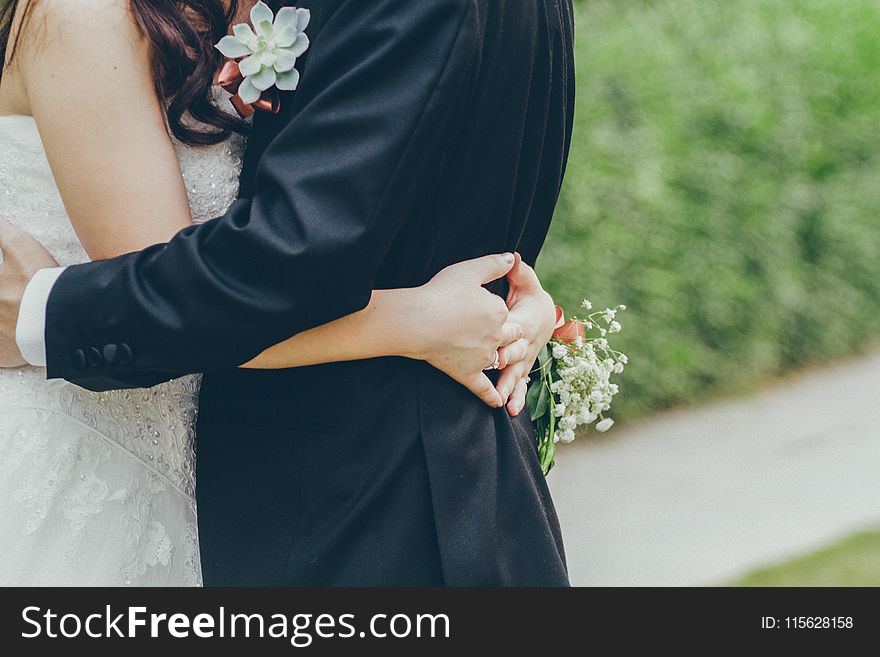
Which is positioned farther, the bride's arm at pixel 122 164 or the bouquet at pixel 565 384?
the bouquet at pixel 565 384

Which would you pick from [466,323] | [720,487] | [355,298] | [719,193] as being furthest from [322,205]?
[719,193]

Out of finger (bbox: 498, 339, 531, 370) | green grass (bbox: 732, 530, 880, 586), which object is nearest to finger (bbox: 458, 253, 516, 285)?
finger (bbox: 498, 339, 531, 370)

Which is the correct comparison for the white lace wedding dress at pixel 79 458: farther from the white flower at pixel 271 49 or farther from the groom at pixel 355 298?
the white flower at pixel 271 49

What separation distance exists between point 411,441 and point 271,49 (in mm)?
613

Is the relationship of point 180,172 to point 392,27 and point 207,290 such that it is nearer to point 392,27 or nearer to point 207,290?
point 207,290

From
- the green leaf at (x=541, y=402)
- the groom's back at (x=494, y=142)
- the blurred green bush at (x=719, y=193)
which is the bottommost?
the blurred green bush at (x=719, y=193)

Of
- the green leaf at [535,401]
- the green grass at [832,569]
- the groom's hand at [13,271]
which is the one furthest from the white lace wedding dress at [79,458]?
the green grass at [832,569]

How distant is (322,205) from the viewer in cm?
144

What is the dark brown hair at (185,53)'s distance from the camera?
1.61 metres

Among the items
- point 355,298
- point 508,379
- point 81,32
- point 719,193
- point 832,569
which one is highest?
point 81,32

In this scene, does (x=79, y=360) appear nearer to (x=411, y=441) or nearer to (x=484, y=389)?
(x=411, y=441)

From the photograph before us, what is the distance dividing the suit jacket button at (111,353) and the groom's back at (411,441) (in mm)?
257

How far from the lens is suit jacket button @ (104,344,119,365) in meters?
1.55

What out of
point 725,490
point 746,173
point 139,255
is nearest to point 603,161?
point 746,173
